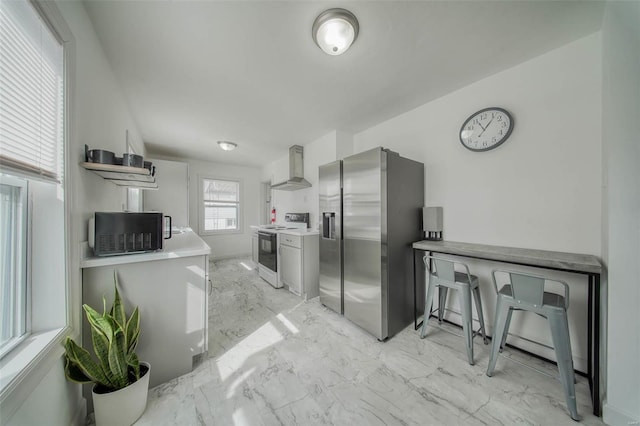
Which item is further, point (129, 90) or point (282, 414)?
point (129, 90)

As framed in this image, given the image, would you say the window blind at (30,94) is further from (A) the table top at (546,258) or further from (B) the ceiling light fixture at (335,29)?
(A) the table top at (546,258)

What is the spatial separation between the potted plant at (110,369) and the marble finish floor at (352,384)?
16 cm

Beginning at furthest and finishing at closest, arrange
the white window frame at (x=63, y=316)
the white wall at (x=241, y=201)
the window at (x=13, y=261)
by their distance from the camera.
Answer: the white wall at (x=241, y=201) → the window at (x=13, y=261) → the white window frame at (x=63, y=316)

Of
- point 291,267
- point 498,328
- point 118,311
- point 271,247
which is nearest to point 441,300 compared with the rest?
point 498,328

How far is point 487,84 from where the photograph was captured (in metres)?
2.02

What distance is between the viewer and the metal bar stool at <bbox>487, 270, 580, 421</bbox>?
127cm

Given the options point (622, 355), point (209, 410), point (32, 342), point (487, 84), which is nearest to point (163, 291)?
point (32, 342)

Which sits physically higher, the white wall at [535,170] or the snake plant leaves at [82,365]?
the white wall at [535,170]

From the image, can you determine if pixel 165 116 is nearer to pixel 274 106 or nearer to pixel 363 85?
pixel 274 106

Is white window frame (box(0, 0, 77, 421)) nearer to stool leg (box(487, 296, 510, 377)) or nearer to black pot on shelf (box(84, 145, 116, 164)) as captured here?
black pot on shelf (box(84, 145, 116, 164))

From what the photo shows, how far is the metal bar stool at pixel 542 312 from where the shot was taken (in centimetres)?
127

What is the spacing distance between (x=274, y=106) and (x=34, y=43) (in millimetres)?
1858

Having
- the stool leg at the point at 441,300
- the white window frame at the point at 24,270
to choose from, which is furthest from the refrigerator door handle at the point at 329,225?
the white window frame at the point at 24,270

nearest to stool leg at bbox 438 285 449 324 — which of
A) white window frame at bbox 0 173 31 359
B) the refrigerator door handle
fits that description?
the refrigerator door handle
